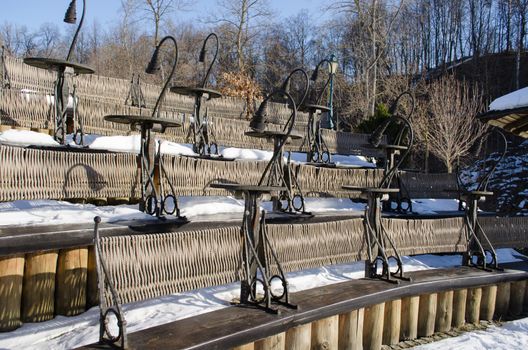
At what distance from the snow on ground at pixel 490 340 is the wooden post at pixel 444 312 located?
0.65 ft

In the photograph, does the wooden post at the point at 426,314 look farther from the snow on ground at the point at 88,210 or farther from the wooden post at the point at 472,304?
the snow on ground at the point at 88,210

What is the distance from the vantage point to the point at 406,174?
678cm

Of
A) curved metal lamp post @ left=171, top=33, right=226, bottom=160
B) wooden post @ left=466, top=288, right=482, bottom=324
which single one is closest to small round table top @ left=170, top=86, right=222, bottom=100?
curved metal lamp post @ left=171, top=33, right=226, bottom=160

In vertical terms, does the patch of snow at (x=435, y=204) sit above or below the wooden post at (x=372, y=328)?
above

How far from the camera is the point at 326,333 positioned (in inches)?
137

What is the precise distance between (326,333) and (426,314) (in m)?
1.40

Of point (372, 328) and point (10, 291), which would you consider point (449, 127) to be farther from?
point (10, 291)

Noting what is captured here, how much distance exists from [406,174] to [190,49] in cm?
2787

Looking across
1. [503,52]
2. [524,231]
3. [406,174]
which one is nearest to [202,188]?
[406,174]

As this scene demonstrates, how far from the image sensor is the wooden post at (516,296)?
518 cm

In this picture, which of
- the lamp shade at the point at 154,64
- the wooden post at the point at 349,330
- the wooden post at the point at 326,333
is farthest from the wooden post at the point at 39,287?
the wooden post at the point at 349,330

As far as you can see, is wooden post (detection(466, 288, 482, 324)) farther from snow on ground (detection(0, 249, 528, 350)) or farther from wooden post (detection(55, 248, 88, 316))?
wooden post (detection(55, 248, 88, 316))

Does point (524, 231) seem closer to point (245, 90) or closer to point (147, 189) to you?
point (147, 189)

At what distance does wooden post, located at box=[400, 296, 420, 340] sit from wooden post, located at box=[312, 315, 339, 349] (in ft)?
3.17
